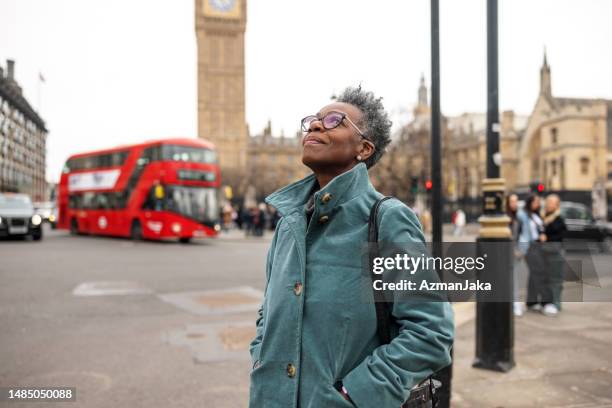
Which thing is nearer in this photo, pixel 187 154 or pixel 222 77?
pixel 187 154

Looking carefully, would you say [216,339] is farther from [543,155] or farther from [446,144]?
[543,155]

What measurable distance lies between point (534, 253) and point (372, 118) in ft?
17.7

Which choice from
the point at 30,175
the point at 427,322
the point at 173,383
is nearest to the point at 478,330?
the point at 173,383

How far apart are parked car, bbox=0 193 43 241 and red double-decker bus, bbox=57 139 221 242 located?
3.07 m

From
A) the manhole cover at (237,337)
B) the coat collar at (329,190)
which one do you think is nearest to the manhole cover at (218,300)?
the manhole cover at (237,337)

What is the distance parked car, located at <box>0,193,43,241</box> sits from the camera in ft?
67.3

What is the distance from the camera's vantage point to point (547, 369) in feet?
15.2

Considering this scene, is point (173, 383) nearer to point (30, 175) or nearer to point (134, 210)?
point (134, 210)

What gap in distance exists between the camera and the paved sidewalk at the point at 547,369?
396 centimetres

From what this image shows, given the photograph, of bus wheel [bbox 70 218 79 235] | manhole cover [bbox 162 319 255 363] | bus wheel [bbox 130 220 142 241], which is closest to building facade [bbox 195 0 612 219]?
bus wheel [bbox 130 220 142 241]

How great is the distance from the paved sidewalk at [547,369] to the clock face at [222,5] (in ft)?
320

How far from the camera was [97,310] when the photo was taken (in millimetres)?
7656

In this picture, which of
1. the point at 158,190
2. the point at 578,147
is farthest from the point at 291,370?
the point at 578,147
